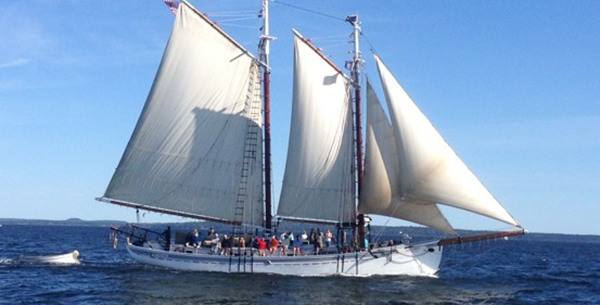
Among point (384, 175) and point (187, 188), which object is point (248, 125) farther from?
point (384, 175)

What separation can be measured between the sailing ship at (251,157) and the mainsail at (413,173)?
127 mm

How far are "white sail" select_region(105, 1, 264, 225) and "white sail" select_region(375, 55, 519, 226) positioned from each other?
10.6 m

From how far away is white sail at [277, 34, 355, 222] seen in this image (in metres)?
47.4

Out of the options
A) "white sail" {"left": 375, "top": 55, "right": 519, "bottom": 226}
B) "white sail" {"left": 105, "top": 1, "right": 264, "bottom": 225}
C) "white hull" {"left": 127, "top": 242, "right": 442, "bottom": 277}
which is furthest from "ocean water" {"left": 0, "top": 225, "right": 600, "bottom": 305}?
"white sail" {"left": 105, "top": 1, "right": 264, "bottom": 225}

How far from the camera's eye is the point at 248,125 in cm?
4981

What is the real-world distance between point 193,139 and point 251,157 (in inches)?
158

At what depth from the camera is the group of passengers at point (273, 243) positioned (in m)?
45.9

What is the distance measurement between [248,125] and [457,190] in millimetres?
15373

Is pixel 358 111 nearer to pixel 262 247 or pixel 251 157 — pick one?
pixel 251 157

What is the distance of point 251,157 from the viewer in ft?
162

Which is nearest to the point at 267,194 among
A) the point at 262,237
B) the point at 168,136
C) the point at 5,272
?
the point at 262,237

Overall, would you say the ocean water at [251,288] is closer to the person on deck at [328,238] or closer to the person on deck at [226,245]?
the person on deck at [226,245]

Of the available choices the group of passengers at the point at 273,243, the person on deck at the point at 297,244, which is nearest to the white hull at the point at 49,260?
the group of passengers at the point at 273,243

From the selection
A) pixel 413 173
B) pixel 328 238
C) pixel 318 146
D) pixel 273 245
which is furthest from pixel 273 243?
pixel 413 173
